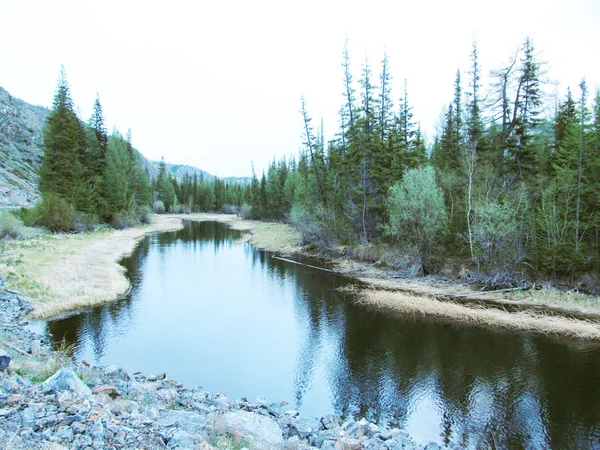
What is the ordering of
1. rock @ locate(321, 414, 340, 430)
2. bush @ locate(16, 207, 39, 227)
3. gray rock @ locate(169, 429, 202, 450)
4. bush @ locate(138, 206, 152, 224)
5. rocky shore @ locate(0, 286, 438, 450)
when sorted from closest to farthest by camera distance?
rocky shore @ locate(0, 286, 438, 450)
gray rock @ locate(169, 429, 202, 450)
rock @ locate(321, 414, 340, 430)
bush @ locate(16, 207, 39, 227)
bush @ locate(138, 206, 152, 224)

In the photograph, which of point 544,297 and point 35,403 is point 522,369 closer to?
point 544,297

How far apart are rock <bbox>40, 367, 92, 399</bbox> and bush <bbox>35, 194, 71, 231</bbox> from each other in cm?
3652

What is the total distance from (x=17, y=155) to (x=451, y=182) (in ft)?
279

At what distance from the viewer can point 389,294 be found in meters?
22.5

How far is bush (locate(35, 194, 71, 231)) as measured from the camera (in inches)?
1460

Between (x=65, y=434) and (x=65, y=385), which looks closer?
(x=65, y=434)

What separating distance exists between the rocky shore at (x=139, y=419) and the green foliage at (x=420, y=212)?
1905 centimetres

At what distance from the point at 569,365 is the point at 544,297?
337 inches

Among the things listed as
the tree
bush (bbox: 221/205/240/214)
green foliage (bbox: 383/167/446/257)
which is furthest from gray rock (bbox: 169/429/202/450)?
bush (bbox: 221/205/240/214)

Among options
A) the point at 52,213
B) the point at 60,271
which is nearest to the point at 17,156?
the point at 52,213

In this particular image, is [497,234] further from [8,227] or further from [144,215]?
[144,215]

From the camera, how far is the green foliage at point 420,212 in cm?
2642

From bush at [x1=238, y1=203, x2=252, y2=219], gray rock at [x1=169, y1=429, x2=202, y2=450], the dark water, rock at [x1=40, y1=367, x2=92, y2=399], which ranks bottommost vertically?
the dark water

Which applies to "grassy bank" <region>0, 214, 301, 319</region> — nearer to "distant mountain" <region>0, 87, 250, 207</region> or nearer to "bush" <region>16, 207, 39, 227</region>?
"bush" <region>16, 207, 39, 227</region>
